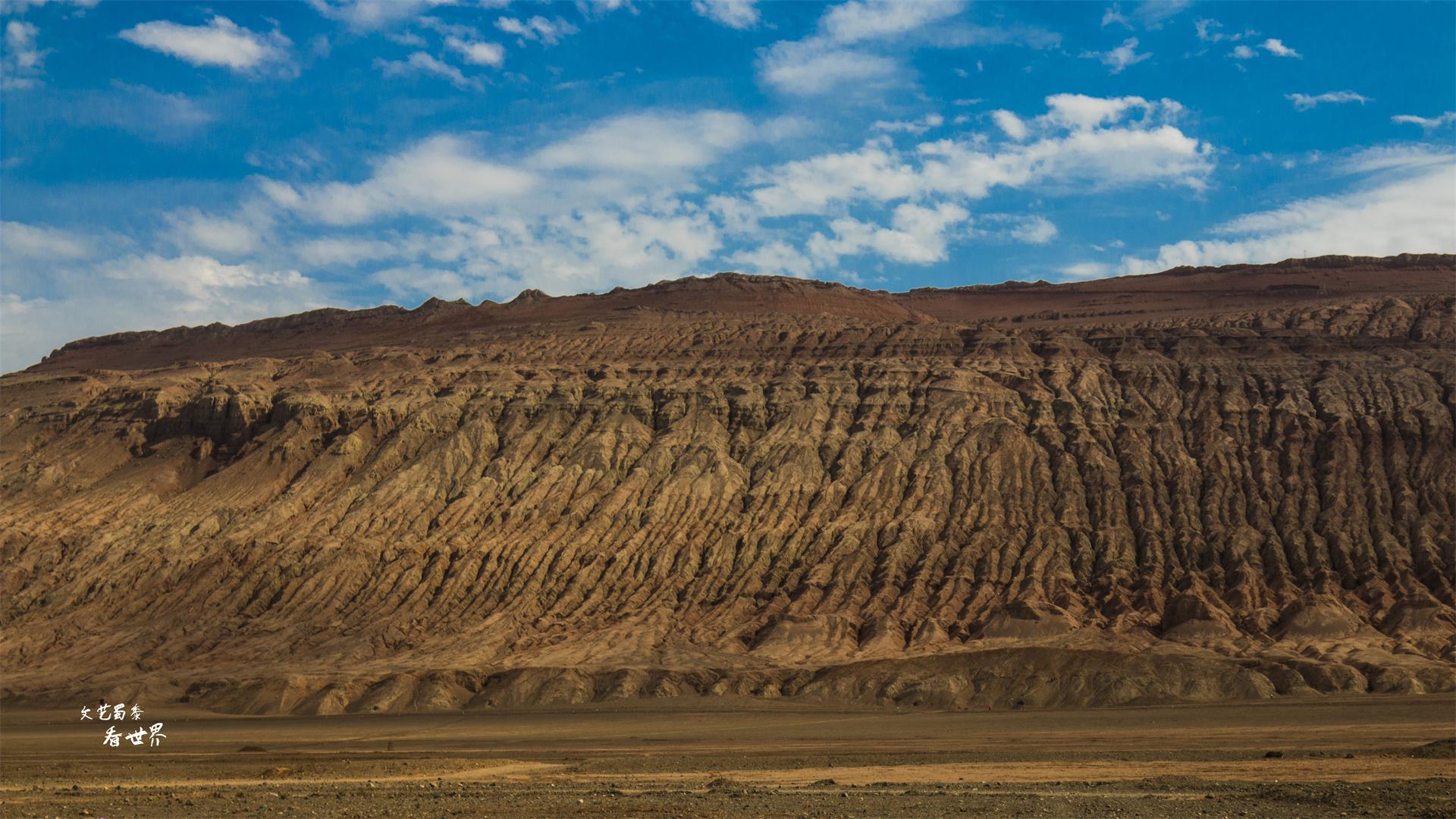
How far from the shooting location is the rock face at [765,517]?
73562 mm

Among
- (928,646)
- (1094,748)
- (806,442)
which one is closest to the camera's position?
(1094,748)

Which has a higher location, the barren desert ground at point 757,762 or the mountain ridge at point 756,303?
the mountain ridge at point 756,303

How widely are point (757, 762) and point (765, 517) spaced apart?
43293 mm

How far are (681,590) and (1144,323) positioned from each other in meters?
44.8

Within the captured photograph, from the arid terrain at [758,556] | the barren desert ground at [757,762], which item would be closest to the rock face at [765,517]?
the arid terrain at [758,556]

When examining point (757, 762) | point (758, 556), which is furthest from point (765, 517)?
point (757, 762)

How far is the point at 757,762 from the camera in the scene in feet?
152

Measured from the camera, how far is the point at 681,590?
275 ft

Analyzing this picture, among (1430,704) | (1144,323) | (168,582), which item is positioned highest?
(1144,323)

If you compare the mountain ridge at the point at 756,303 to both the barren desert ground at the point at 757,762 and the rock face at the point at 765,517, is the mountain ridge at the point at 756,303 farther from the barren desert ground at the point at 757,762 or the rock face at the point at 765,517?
the barren desert ground at the point at 757,762

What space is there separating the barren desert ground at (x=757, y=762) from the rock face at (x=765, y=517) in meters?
5.39

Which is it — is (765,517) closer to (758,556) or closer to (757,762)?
(758,556)

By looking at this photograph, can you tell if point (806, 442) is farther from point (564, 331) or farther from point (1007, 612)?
point (564, 331)

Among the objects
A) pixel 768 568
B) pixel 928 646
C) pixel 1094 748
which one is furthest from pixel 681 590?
pixel 1094 748
